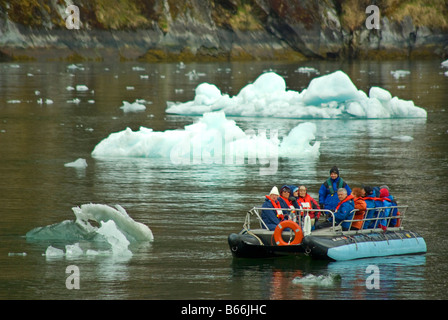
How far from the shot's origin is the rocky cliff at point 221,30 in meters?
95.9

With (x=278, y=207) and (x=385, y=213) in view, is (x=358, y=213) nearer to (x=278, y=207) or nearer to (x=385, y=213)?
(x=385, y=213)

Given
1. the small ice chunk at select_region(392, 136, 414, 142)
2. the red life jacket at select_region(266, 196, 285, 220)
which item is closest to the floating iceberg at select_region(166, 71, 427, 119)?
the small ice chunk at select_region(392, 136, 414, 142)

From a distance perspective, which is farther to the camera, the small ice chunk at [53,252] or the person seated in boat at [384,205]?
the person seated in boat at [384,205]

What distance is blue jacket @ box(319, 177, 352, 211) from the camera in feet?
56.2

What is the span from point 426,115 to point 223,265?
28703 mm

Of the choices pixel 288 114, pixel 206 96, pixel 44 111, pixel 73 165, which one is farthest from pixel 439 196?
pixel 44 111

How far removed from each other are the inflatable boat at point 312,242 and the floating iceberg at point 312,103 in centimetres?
2327

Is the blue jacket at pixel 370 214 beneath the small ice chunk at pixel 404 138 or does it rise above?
beneath

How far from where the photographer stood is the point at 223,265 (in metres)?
15.8

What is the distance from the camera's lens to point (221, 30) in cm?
10838

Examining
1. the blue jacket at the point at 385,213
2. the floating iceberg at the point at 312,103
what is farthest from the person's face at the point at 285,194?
the floating iceberg at the point at 312,103

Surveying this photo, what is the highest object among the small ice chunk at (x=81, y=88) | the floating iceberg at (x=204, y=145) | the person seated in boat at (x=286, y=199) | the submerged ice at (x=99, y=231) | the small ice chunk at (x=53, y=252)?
the small ice chunk at (x=81, y=88)

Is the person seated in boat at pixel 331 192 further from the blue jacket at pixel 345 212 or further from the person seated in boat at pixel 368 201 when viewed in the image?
the blue jacket at pixel 345 212

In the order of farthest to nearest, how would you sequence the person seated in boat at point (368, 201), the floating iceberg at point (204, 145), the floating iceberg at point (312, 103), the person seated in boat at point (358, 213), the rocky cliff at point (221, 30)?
1. the rocky cliff at point (221, 30)
2. the floating iceberg at point (312, 103)
3. the floating iceberg at point (204, 145)
4. the person seated in boat at point (368, 201)
5. the person seated in boat at point (358, 213)
